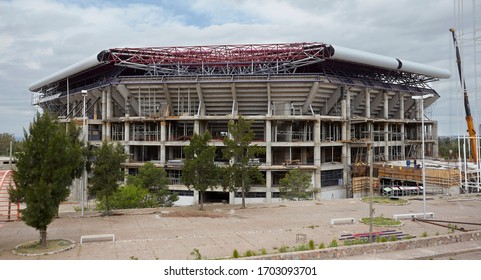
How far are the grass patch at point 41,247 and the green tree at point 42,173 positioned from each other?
1.00 feet

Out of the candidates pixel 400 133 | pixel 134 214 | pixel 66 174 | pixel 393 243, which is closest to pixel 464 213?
pixel 393 243

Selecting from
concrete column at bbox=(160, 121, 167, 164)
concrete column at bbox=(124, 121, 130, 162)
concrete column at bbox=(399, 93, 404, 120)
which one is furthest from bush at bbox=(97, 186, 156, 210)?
concrete column at bbox=(399, 93, 404, 120)

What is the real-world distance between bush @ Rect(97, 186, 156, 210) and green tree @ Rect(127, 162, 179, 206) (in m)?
4.97

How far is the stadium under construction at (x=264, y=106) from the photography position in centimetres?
4759

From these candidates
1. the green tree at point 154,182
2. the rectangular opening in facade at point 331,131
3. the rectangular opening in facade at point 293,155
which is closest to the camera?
the green tree at point 154,182

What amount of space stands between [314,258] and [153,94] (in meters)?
42.1

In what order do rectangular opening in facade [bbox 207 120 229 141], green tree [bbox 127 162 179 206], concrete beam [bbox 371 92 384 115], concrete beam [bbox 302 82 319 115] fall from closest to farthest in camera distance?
green tree [bbox 127 162 179 206] < concrete beam [bbox 302 82 319 115] < rectangular opening in facade [bbox 207 120 229 141] < concrete beam [bbox 371 92 384 115]

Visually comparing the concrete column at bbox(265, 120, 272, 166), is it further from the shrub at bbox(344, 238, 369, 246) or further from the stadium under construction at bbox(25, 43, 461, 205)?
the shrub at bbox(344, 238, 369, 246)

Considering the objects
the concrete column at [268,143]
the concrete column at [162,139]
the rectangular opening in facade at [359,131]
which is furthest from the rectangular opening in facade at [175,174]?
the rectangular opening in facade at [359,131]

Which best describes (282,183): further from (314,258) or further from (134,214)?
(314,258)

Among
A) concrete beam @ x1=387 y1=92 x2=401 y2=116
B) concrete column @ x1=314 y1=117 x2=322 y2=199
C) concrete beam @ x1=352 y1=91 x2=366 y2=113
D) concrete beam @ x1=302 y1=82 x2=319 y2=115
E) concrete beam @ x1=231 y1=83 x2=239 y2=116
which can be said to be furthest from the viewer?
concrete beam @ x1=387 y1=92 x2=401 y2=116

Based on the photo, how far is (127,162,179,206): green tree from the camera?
122 ft

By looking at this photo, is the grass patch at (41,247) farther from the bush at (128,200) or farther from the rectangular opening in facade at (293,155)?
the rectangular opening in facade at (293,155)

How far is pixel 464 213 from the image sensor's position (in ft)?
84.7
